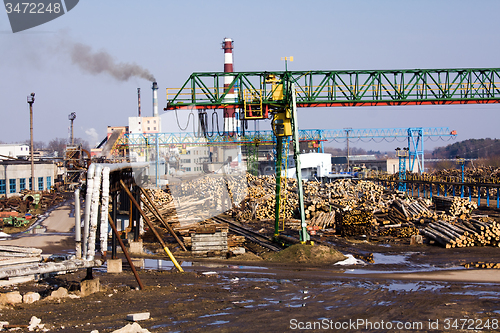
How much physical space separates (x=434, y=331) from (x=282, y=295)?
3658mm

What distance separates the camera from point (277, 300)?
1012 cm

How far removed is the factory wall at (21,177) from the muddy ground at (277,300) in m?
25.9

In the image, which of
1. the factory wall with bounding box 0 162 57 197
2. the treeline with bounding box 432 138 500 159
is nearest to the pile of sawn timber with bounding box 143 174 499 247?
the factory wall with bounding box 0 162 57 197

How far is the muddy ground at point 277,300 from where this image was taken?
327 inches

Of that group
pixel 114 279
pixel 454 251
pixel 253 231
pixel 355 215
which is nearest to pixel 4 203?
pixel 253 231

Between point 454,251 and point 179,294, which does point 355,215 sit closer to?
point 454,251

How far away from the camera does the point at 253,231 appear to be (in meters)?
23.5

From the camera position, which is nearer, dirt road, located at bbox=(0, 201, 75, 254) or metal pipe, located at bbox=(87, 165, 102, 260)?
metal pipe, located at bbox=(87, 165, 102, 260)

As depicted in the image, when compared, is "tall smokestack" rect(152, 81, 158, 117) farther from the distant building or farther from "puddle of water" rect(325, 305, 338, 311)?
"puddle of water" rect(325, 305, 338, 311)

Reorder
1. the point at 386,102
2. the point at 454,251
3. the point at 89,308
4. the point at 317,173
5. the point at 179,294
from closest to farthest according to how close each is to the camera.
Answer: the point at 89,308
the point at 179,294
the point at 454,251
the point at 386,102
the point at 317,173

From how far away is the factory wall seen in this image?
3484 centimetres

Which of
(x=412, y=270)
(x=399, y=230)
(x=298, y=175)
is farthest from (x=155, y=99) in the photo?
(x=412, y=270)

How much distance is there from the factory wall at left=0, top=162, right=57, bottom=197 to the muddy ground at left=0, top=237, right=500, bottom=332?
25856 millimetres

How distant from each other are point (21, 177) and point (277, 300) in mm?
33749
